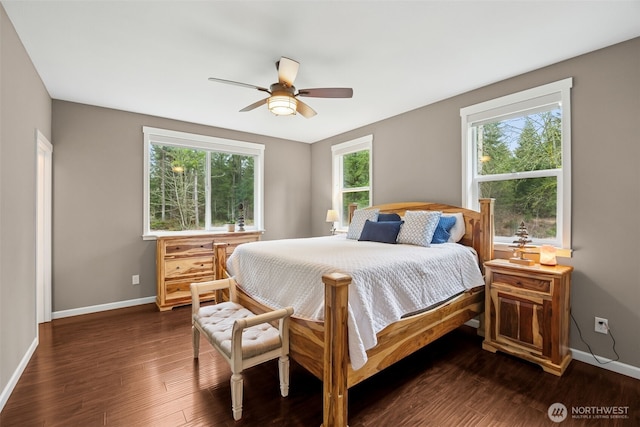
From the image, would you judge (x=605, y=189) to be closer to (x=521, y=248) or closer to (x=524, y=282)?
(x=521, y=248)

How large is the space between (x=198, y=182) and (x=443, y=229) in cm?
359

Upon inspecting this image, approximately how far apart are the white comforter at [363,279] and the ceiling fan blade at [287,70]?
1.45 meters

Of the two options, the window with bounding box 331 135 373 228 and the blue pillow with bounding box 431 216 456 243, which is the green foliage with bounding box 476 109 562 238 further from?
the window with bounding box 331 135 373 228

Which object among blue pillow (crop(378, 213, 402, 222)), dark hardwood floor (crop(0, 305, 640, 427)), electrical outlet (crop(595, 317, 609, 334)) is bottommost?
dark hardwood floor (crop(0, 305, 640, 427))

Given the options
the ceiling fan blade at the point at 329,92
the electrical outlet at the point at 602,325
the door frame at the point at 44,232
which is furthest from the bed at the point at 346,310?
the door frame at the point at 44,232

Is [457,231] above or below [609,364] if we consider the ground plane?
above

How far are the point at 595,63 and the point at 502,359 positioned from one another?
2584 millimetres

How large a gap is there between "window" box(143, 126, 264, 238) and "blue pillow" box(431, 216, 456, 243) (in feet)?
9.95

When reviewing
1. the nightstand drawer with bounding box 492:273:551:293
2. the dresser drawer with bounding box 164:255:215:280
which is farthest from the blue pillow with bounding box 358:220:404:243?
the dresser drawer with bounding box 164:255:215:280

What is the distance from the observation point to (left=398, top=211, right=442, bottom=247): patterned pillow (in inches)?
112

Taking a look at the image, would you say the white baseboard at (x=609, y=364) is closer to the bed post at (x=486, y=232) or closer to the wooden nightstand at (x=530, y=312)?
the wooden nightstand at (x=530, y=312)

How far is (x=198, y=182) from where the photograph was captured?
4.48 m
